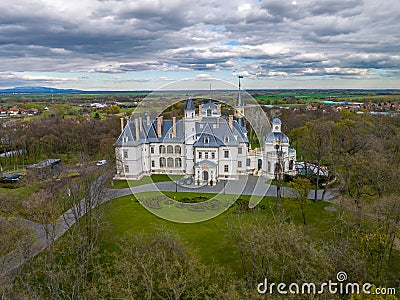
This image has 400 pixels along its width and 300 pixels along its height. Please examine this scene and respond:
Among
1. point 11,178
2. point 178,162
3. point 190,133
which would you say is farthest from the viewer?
point 178,162

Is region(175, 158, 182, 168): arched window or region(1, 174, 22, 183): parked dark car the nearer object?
region(1, 174, 22, 183): parked dark car

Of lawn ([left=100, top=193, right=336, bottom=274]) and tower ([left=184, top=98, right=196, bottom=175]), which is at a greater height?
tower ([left=184, top=98, right=196, bottom=175])

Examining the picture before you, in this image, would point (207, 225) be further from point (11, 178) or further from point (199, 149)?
point (11, 178)

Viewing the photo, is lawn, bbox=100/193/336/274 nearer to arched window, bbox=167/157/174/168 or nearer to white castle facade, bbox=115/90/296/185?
white castle facade, bbox=115/90/296/185

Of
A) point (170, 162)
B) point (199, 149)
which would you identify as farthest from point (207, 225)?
point (170, 162)

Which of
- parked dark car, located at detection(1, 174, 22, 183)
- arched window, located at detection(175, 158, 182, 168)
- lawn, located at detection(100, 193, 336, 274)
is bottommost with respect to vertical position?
lawn, located at detection(100, 193, 336, 274)

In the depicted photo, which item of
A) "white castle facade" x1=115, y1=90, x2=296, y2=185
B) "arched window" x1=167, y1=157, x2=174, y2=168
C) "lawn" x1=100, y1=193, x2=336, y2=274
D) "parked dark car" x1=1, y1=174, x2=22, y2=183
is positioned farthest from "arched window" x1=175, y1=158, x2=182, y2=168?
"parked dark car" x1=1, y1=174, x2=22, y2=183

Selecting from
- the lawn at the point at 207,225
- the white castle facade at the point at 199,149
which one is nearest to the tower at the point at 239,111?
the white castle facade at the point at 199,149

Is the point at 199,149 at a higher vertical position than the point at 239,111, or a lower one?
lower
